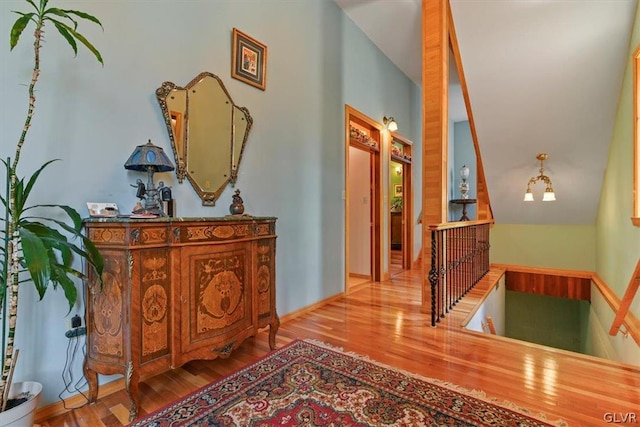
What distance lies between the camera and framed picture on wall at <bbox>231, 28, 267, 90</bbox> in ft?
8.61

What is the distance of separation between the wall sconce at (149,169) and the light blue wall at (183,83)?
0.14m

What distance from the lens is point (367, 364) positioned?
7.07 ft

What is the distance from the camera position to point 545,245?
17.6ft

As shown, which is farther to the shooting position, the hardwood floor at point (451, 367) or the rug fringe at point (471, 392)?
the hardwood floor at point (451, 367)

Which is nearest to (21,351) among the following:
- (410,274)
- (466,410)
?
(466,410)

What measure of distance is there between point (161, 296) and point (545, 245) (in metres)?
5.90

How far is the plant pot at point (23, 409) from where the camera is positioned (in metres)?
1.34

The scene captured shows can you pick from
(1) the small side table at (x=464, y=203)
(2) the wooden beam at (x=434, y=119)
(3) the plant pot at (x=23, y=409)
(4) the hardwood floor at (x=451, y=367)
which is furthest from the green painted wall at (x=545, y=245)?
(3) the plant pot at (x=23, y=409)

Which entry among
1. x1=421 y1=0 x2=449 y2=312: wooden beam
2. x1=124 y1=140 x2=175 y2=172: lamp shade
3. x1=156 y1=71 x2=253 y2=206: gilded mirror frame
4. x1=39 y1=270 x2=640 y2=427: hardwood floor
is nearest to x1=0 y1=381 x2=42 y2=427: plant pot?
x1=39 y1=270 x2=640 y2=427: hardwood floor

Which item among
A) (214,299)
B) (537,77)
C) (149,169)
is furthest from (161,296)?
(537,77)

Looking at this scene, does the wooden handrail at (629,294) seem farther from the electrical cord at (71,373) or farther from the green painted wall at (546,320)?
the electrical cord at (71,373)

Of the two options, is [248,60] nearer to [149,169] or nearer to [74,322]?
[149,169]

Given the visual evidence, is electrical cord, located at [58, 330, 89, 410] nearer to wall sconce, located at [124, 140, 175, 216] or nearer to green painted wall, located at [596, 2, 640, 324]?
wall sconce, located at [124, 140, 175, 216]

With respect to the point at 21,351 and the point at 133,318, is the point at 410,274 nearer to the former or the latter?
the point at 133,318
